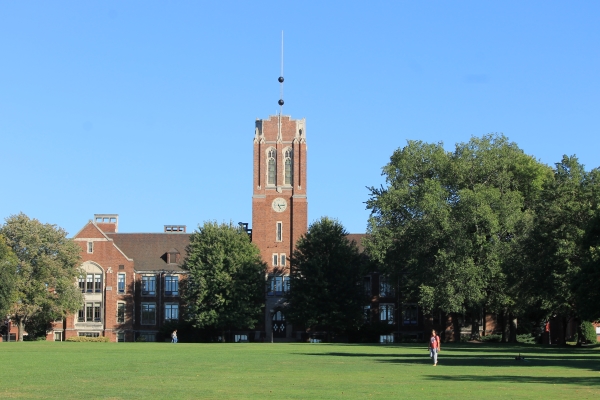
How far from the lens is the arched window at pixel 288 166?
9719 centimetres

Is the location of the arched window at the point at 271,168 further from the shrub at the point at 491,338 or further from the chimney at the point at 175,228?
the shrub at the point at 491,338

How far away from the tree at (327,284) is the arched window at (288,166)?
10.7 meters

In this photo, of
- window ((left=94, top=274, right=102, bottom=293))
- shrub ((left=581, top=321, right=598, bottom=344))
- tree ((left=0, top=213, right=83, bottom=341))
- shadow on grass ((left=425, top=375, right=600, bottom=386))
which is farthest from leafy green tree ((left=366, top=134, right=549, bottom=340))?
shadow on grass ((left=425, top=375, right=600, bottom=386))

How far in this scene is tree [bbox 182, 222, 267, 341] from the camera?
283ft

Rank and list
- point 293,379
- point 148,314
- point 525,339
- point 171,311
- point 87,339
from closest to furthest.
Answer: point 293,379, point 525,339, point 87,339, point 148,314, point 171,311

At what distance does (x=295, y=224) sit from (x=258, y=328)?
452 inches

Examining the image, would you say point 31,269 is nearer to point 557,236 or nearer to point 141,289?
point 141,289

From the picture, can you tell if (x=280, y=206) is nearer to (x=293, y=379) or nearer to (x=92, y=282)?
(x=92, y=282)

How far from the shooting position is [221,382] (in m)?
26.4

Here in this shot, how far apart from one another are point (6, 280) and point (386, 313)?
133 ft

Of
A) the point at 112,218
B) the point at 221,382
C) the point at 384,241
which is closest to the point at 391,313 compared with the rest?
the point at 384,241

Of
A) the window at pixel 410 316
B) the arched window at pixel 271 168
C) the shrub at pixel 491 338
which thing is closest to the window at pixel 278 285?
the arched window at pixel 271 168

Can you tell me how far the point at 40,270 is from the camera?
8131 cm

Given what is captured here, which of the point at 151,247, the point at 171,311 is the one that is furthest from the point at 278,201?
the point at 171,311
